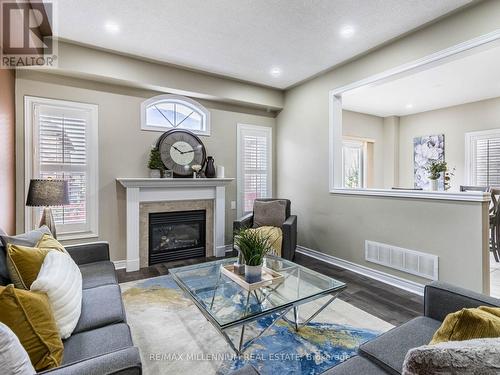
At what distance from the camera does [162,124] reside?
415 cm

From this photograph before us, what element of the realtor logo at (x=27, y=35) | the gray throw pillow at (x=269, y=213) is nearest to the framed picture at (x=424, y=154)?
the gray throw pillow at (x=269, y=213)

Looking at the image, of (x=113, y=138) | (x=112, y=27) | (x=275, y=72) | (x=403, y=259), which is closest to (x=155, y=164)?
(x=113, y=138)

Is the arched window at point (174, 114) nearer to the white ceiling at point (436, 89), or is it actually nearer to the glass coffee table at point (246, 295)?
the white ceiling at point (436, 89)

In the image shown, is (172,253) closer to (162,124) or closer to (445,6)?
(162,124)

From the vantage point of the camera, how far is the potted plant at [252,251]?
6.92 feet

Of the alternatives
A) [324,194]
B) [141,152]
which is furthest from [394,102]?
[141,152]

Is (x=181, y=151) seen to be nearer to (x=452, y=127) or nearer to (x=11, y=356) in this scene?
(x=11, y=356)

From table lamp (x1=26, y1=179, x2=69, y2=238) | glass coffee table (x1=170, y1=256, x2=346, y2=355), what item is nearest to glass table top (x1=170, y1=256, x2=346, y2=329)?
glass coffee table (x1=170, y1=256, x2=346, y2=355)

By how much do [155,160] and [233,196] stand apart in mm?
1480

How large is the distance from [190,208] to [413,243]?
122 inches

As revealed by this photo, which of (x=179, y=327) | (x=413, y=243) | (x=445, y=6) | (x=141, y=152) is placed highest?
(x=445, y=6)

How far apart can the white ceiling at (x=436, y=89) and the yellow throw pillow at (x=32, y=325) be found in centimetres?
388

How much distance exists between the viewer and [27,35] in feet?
8.86

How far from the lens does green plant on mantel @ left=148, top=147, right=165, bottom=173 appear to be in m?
3.92
